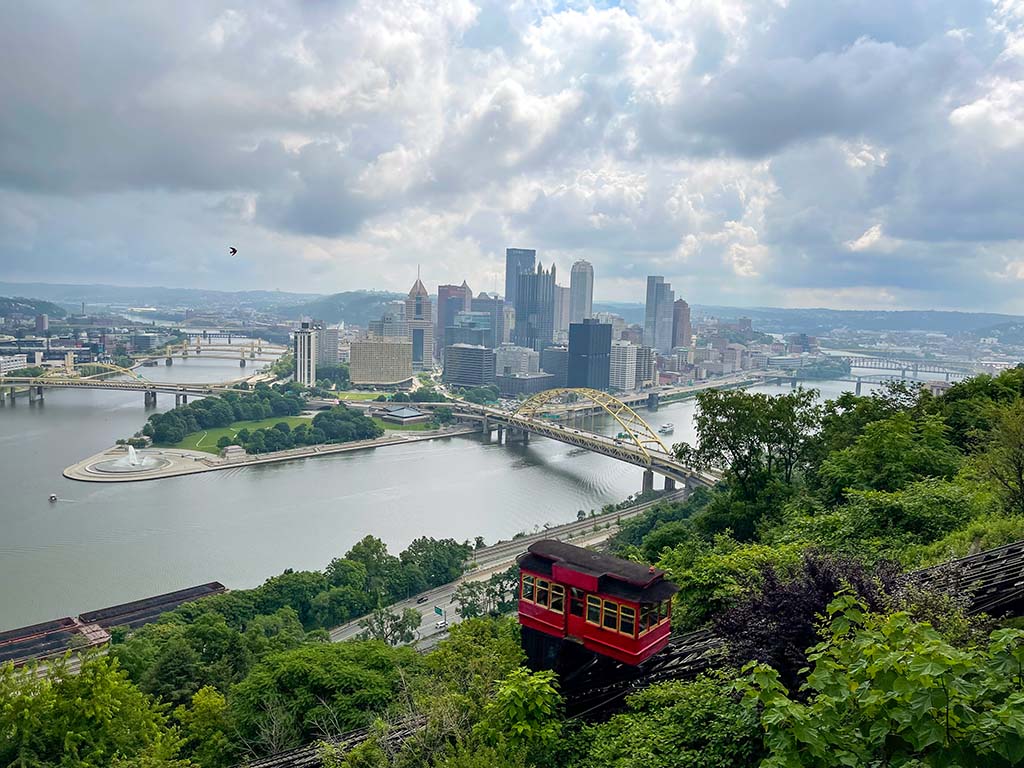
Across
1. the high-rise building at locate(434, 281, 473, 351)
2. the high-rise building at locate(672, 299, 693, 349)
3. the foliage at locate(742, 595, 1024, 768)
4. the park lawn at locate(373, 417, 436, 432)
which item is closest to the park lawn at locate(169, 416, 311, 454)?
the park lawn at locate(373, 417, 436, 432)

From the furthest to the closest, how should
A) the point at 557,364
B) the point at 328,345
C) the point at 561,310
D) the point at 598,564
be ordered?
1. the point at 561,310
2. the point at 328,345
3. the point at 557,364
4. the point at 598,564

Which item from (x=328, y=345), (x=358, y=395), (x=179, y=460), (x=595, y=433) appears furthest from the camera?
(x=328, y=345)

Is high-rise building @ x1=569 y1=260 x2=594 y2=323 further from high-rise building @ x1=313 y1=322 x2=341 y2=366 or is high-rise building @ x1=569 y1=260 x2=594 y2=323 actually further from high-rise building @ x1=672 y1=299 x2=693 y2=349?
high-rise building @ x1=313 y1=322 x2=341 y2=366

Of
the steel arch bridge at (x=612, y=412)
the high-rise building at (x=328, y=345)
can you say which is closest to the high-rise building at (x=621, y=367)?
the steel arch bridge at (x=612, y=412)

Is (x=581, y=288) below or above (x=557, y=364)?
above

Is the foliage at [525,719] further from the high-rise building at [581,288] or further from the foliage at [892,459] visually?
the high-rise building at [581,288]

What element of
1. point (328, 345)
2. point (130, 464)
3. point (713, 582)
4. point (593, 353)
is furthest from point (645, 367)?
point (713, 582)

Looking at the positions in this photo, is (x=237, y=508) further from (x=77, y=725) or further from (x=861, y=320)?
(x=861, y=320)
